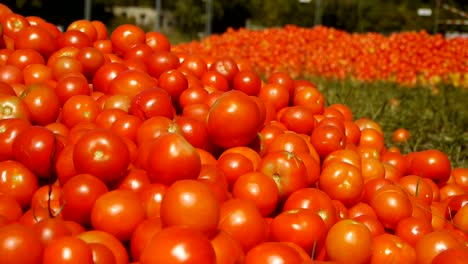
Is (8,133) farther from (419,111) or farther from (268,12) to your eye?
(268,12)

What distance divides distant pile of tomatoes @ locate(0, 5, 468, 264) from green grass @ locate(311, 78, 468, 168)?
1.82 meters

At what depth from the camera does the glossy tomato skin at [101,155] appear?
5.75 feet

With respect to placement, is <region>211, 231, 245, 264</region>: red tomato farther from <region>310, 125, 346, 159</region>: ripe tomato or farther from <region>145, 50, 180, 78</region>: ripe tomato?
<region>145, 50, 180, 78</region>: ripe tomato

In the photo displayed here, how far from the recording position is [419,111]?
20.0 feet

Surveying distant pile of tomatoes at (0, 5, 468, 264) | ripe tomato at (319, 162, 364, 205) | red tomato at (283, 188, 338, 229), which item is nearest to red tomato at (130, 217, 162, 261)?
distant pile of tomatoes at (0, 5, 468, 264)

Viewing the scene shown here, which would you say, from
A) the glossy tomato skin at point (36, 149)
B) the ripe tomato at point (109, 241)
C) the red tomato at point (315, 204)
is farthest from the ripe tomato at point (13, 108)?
the red tomato at point (315, 204)

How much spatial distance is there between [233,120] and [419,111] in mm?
A: 4597

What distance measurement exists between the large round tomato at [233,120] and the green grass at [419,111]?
2.32 metres

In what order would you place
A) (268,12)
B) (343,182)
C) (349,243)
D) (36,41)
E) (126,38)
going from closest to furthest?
(349,243) → (343,182) → (36,41) → (126,38) → (268,12)

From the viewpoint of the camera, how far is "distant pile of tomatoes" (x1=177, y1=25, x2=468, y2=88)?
9055 mm

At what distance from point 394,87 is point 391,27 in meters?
24.2

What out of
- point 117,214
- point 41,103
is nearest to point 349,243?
point 117,214

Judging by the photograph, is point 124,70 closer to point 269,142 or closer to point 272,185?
point 269,142

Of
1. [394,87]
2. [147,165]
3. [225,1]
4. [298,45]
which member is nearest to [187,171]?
[147,165]
